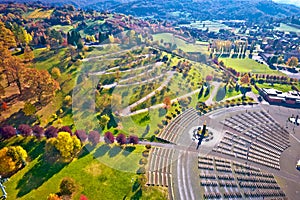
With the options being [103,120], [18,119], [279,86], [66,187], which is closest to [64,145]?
[66,187]

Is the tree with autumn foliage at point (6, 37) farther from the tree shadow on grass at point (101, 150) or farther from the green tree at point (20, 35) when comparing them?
the tree shadow on grass at point (101, 150)

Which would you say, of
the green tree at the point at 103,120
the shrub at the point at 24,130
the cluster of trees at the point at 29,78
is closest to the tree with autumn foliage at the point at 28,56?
the cluster of trees at the point at 29,78

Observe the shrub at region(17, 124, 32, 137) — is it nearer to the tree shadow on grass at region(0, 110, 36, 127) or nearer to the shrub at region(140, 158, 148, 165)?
the tree shadow on grass at region(0, 110, 36, 127)

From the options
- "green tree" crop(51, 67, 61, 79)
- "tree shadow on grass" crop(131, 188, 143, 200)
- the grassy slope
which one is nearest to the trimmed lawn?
the grassy slope

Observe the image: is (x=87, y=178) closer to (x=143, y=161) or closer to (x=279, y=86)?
(x=143, y=161)

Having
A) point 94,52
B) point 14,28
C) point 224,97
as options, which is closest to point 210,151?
point 224,97

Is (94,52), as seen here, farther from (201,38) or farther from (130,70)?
(201,38)

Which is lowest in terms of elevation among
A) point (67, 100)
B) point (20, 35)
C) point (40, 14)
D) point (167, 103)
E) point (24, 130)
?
point (167, 103)
